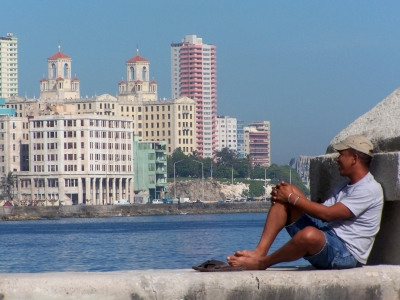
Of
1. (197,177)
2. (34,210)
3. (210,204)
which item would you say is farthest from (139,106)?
(34,210)

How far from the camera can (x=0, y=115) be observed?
118 meters

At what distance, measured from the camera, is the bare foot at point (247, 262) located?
15.6 ft

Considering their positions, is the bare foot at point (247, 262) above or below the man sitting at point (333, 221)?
below

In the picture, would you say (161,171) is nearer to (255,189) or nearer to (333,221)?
(255,189)

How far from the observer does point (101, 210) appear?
3863 inches

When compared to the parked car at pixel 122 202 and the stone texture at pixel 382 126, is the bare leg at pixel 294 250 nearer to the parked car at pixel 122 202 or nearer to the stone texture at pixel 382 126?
the stone texture at pixel 382 126

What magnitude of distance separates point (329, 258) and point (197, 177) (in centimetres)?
13415

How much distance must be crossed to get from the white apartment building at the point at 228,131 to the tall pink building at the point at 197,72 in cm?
454

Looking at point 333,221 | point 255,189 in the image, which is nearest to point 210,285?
point 333,221

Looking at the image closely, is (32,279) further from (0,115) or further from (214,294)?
(0,115)

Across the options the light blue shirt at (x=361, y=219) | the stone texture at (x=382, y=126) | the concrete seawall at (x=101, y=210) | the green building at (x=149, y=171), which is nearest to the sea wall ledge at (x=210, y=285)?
the light blue shirt at (x=361, y=219)

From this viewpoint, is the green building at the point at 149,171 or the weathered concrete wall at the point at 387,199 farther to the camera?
the green building at the point at 149,171

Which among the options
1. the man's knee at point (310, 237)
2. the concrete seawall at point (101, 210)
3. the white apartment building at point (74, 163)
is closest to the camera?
the man's knee at point (310, 237)

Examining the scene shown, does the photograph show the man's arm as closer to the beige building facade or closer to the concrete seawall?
the concrete seawall
